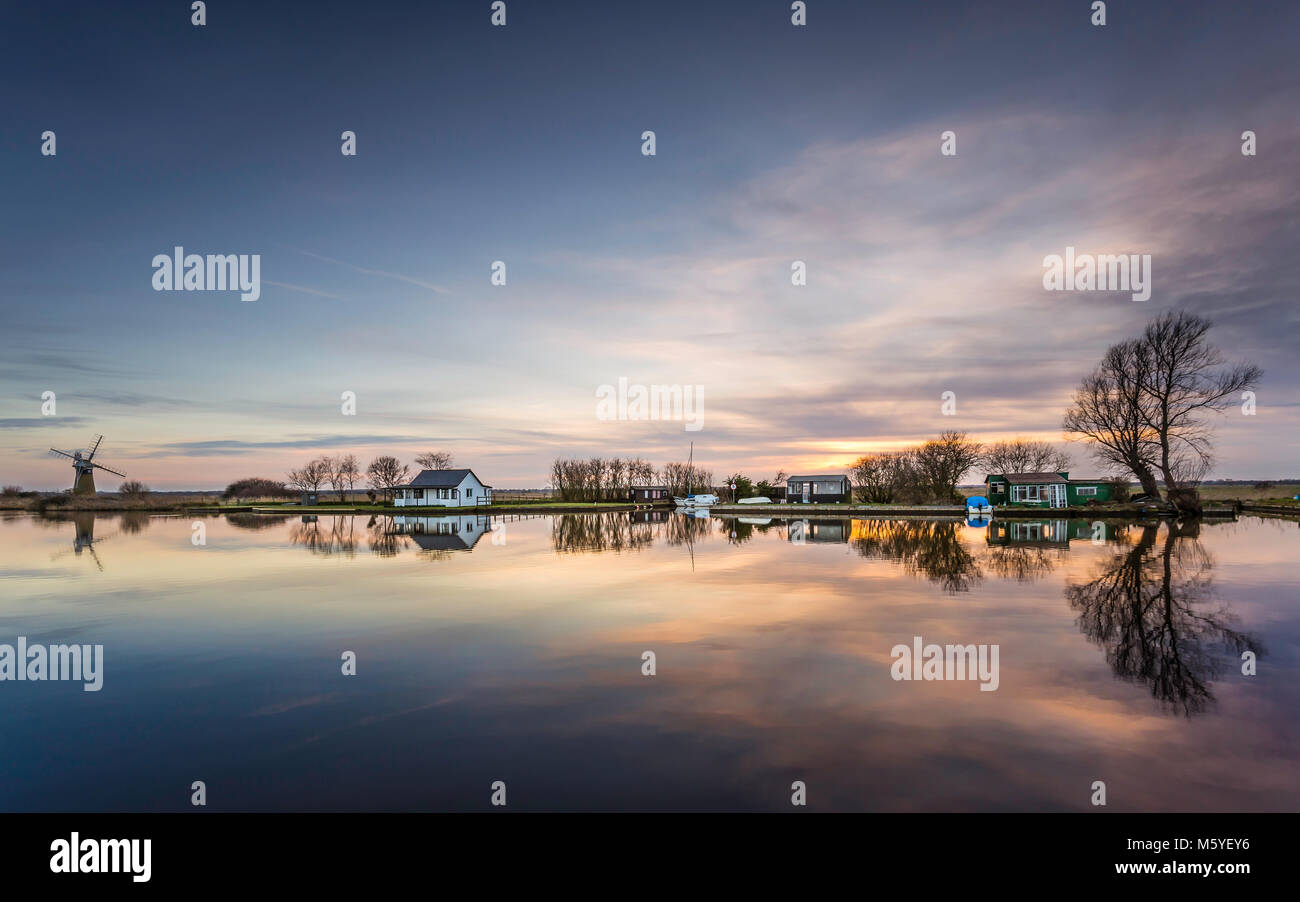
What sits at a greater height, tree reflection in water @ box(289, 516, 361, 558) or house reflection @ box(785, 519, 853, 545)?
tree reflection in water @ box(289, 516, 361, 558)

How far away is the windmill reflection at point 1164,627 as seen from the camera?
9.22 m

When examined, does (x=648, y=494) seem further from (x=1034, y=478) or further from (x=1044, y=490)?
(x=1044, y=490)

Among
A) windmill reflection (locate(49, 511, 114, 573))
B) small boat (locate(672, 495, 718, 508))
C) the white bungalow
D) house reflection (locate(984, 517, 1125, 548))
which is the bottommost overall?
small boat (locate(672, 495, 718, 508))

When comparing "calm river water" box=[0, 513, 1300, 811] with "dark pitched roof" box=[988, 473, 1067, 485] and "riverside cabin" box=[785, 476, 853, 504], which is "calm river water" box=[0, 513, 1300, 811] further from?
"riverside cabin" box=[785, 476, 853, 504]

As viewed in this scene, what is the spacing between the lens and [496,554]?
86.0ft

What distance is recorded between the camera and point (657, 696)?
848cm

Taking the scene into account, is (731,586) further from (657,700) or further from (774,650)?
(657,700)

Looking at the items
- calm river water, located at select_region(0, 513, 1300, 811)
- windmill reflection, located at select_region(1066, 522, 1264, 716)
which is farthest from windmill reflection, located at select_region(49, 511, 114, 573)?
windmill reflection, located at select_region(1066, 522, 1264, 716)

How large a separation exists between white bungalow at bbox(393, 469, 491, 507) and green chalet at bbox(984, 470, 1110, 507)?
196 feet

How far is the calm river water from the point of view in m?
6.03

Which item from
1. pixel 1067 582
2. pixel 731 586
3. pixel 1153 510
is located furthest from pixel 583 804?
pixel 1153 510

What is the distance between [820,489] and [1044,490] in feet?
77.4
